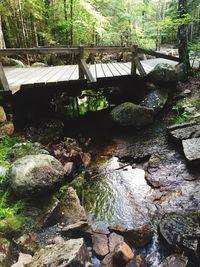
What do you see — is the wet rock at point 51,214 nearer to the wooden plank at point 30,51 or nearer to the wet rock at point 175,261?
the wet rock at point 175,261

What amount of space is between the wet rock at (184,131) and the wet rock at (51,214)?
3896mm

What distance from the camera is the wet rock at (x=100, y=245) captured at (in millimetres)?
3579

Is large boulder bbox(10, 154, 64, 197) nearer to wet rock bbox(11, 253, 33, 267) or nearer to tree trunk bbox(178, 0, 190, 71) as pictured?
wet rock bbox(11, 253, 33, 267)

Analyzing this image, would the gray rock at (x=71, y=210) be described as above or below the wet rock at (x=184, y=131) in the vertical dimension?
below

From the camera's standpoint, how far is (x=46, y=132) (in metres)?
7.57

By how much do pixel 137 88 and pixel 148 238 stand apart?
23.1 feet

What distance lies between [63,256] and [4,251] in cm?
101

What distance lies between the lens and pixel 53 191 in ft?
15.0

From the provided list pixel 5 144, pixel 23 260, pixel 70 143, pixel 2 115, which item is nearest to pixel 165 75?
pixel 70 143

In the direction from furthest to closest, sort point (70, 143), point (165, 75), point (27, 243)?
point (165, 75)
point (70, 143)
point (27, 243)

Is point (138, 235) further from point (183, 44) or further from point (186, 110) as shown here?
point (183, 44)

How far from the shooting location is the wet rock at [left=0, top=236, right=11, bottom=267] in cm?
318

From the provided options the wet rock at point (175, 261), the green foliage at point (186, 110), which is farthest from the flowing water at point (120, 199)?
the green foliage at point (186, 110)

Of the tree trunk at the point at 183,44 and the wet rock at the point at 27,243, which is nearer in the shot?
the wet rock at the point at 27,243
